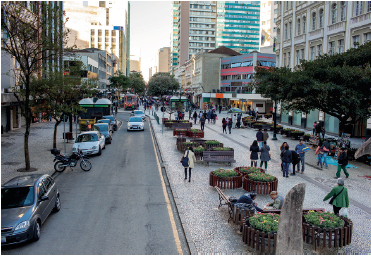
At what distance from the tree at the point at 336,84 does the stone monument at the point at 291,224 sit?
44.1 ft

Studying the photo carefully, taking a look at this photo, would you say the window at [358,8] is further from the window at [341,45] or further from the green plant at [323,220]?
the green plant at [323,220]

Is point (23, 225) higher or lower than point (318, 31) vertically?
lower

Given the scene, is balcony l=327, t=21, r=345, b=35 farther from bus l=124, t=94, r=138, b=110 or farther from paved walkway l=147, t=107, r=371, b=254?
bus l=124, t=94, r=138, b=110

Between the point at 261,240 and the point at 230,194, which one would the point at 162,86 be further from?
the point at 261,240

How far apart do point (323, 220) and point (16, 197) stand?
8.17 metres

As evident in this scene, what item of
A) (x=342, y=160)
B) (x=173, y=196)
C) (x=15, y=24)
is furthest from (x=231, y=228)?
(x=15, y=24)

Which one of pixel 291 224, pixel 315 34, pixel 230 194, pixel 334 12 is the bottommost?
pixel 230 194

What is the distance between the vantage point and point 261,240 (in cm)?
748

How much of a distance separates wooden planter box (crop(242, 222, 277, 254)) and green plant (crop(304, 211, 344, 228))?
124cm

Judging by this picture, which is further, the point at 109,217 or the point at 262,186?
the point at 262,186

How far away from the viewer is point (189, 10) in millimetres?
136750

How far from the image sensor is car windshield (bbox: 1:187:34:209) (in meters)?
8.45

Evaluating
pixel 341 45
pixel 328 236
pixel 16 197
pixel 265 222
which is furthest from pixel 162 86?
pixel 328 236

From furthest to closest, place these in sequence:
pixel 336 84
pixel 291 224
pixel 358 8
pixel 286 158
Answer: pixel 358 8, pixel 336 84, pixel 286 158, pixel 291 224
